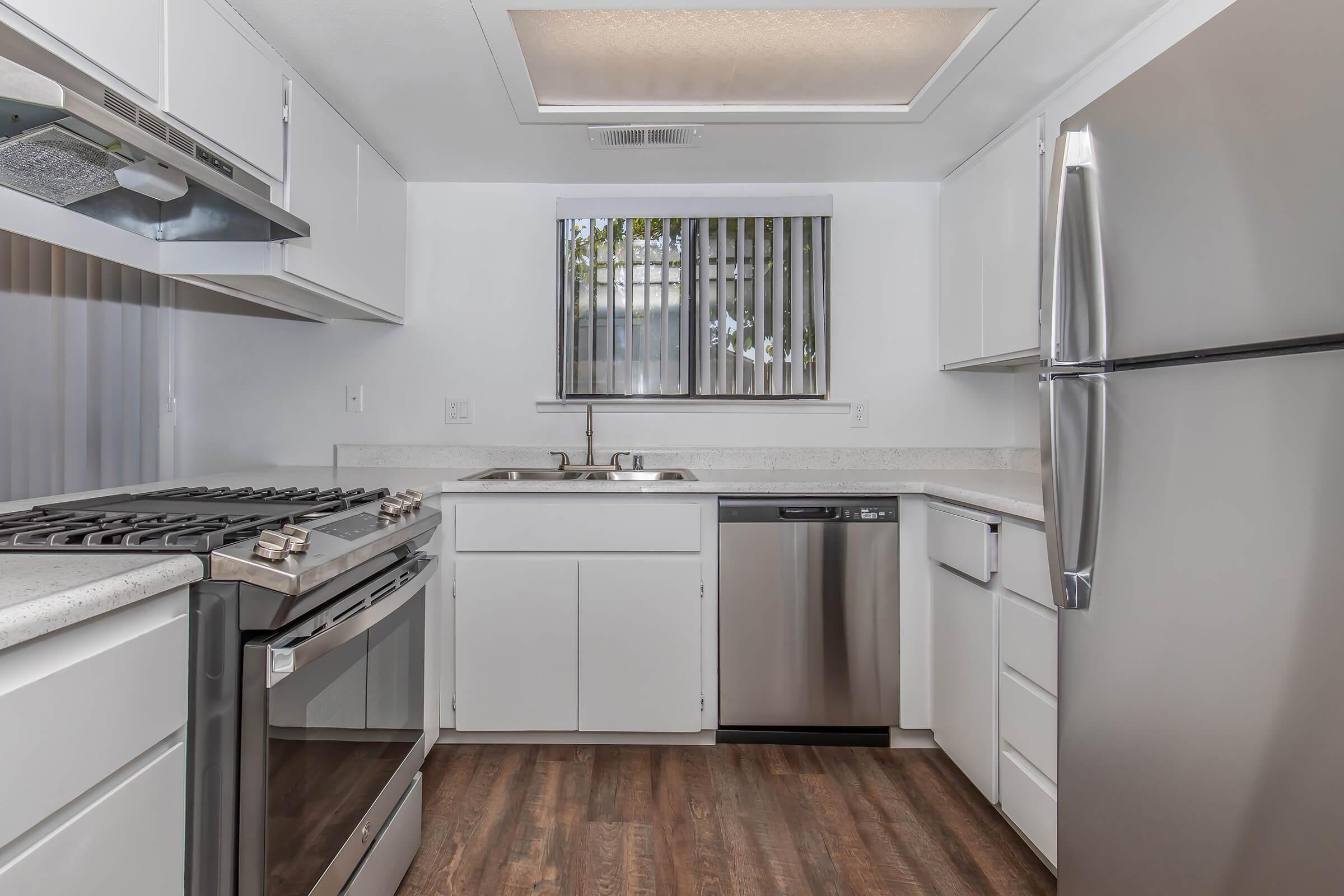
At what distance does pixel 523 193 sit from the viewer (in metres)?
2.71

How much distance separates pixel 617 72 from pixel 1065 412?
1.70 metres

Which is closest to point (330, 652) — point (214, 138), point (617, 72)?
point (214, 138)

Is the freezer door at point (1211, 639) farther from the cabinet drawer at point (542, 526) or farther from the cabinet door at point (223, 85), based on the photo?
the cabinet door at point (223, 85)

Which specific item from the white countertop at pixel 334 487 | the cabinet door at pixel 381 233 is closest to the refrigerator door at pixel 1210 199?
the white countertop at pixel 334 487

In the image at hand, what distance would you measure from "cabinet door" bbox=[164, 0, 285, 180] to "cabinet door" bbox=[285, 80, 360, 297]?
0.21 ft

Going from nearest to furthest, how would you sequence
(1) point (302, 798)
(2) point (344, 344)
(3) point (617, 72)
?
(1) point (302, 798)
(3) point (617, 72)
(2) point (344, 344)

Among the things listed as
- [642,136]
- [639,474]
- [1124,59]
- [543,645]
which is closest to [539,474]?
[639,474]

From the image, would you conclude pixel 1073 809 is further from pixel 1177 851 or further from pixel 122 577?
pixel 122 577

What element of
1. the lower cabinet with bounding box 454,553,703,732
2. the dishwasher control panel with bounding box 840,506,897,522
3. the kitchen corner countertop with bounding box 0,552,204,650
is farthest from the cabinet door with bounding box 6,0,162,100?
the dishwasher control panel with bounding box 840,506,897,522

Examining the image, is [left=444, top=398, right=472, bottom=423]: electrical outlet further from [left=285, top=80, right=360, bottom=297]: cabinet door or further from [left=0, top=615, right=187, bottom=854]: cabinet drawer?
[left=0, top=615, right=187, bottom=854]: cabinet drawer

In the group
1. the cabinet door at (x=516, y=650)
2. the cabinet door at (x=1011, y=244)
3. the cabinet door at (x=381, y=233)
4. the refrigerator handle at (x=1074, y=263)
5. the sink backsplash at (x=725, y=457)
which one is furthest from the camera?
the sink backsplash at (x=725, y=457)

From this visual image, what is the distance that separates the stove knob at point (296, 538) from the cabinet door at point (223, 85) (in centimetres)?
99

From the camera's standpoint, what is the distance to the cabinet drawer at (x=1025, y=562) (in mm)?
1520

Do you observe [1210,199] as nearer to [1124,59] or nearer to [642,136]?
[1124,59]
